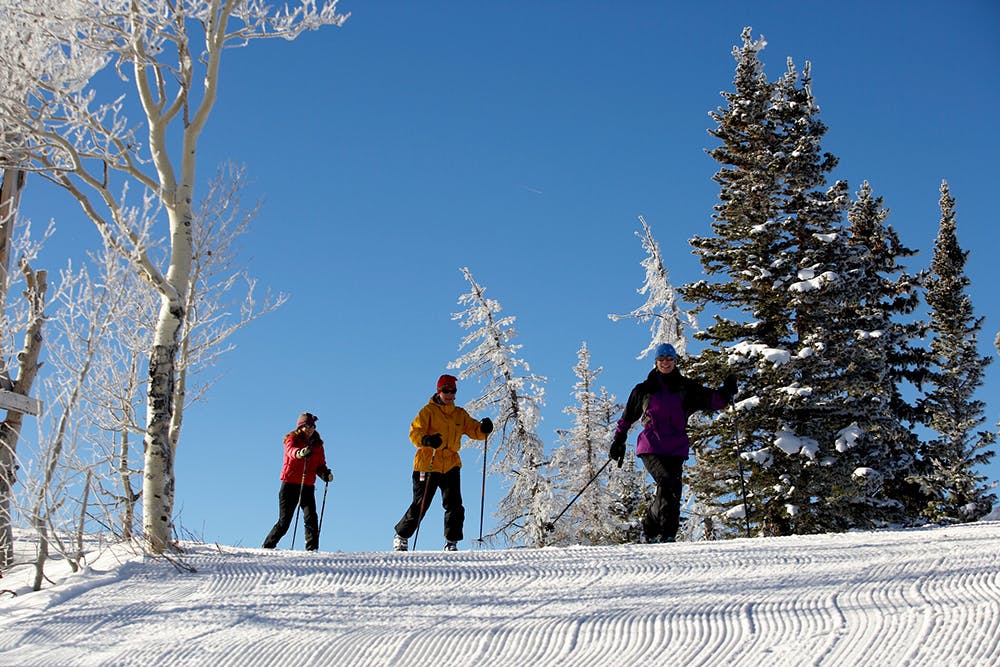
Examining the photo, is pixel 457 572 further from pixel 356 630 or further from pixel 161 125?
pixel 161 125

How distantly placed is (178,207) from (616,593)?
5.43m

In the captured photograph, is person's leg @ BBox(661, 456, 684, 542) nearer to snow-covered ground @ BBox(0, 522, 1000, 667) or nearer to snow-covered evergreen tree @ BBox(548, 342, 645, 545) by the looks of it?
snow-covered ground @ BBox(0, 522, 1000, 667)

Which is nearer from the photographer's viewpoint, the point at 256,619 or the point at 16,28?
the point at 256,619

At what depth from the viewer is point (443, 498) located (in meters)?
9.87

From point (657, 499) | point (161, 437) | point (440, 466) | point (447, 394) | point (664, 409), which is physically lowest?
point (657, 499)

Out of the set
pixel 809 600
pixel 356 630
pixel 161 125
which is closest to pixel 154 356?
pixel 161 125

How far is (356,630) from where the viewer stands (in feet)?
14.5

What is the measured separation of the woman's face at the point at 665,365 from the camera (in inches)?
356

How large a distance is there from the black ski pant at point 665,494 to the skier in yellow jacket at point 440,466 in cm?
226

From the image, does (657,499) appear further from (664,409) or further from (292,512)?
(292,512)

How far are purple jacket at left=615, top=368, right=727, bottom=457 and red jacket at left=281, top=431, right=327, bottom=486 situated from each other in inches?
181

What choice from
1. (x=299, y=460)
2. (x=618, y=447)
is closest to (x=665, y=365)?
(x=618, y=447)

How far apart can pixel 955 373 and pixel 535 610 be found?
93.6 feet

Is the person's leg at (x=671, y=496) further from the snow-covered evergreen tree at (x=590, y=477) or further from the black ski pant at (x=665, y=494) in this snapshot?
the snow-covered evergreen tree at (x=590, y=477)
